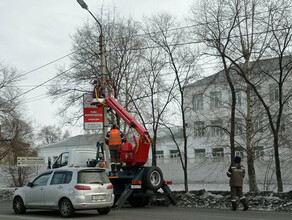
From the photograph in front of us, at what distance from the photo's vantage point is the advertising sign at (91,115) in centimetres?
2052

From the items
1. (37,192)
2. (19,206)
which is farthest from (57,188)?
(19,206)

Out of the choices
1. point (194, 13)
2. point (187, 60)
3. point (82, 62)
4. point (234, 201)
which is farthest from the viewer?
point (82, 62)

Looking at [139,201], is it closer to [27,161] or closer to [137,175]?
[137,175]

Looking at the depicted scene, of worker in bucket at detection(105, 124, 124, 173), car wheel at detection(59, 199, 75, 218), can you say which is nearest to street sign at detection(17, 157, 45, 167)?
worker in bucket at detection(105, 124, 124, 173)

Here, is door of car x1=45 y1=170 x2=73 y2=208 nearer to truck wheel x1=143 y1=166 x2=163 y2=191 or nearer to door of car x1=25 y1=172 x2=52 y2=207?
door of car x1=25 y1=172 x2=52 y2=207

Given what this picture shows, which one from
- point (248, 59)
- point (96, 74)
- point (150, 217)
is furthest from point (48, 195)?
point (96, 74)

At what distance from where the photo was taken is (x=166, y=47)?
22969 mm

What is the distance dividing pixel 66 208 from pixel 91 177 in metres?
1.26

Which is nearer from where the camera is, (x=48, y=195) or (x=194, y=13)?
(x=48, y=195)

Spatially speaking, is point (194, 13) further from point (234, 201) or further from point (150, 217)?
point (150, 217)

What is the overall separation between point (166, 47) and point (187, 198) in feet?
27.3

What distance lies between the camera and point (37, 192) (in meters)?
14.8

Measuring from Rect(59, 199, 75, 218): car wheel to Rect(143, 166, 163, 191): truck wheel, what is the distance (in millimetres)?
3623

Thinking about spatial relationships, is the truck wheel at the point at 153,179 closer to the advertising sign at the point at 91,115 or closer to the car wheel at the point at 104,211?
the car wheel at the point at 104,211
